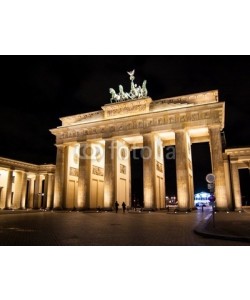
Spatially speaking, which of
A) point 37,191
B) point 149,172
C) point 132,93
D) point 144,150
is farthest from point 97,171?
point 37,191

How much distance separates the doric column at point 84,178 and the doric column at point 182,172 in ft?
43.7

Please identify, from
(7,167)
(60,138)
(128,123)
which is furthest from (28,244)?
(7,167)

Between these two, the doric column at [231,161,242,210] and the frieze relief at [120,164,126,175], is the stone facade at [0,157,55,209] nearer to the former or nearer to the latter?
the frieze relief at [120,164,126,175]

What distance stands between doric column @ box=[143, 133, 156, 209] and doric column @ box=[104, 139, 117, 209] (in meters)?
4.71

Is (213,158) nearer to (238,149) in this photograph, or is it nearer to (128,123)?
(238,149)

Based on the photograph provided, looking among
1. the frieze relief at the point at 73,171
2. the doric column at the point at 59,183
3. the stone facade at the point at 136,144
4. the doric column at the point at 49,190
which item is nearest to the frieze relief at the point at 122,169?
the stone facade at the point at 136,144

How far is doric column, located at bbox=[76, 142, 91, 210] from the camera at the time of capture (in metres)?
36.9

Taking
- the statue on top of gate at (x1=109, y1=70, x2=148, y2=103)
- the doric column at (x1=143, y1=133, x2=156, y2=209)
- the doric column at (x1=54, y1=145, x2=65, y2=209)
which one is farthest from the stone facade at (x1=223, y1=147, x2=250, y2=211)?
the doric column at (x1=54, y1=145, x2=65, y2=209)

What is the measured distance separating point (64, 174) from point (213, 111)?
23.2 m

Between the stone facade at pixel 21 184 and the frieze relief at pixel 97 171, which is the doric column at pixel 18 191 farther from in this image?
the frieze relief at pixel 97 171

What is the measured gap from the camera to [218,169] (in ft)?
97.6

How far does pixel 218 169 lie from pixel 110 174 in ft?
45.6

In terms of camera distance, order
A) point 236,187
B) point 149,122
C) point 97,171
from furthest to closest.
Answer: point 97,171, point 236,187, point 149,122

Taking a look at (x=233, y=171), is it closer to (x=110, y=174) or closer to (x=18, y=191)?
(x=110, y=174)
